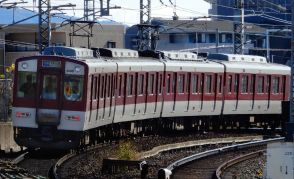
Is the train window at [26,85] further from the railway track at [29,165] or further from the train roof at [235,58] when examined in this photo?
the train roof at [235,58]

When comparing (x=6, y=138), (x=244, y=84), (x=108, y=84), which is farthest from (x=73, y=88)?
(x=244, y=84)

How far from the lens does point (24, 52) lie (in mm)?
58125

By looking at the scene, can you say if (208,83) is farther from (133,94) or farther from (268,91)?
(133,94)

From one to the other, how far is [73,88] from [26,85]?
124 cm

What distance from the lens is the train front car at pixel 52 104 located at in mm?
23453

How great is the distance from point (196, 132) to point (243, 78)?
9.95 feet

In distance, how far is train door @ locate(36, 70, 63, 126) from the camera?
2353 cm

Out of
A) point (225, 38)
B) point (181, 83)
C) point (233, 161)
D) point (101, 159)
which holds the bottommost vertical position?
point (225, 38)

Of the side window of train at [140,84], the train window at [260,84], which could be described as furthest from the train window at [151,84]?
the train window at [260,84]

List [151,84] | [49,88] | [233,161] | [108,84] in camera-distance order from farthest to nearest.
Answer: [151,84], [108,84], [49,88], [233,161]

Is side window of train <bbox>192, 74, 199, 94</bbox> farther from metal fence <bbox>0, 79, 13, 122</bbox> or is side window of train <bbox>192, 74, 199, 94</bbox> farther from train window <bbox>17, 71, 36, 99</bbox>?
train window <bbox>17, 71, 36, 99</bbox>

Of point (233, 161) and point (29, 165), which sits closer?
point (29, 165)

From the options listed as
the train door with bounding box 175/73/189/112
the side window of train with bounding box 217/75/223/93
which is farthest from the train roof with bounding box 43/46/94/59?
the side window of train with bounding box 217/75/223/93

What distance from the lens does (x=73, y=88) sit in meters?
23.6
